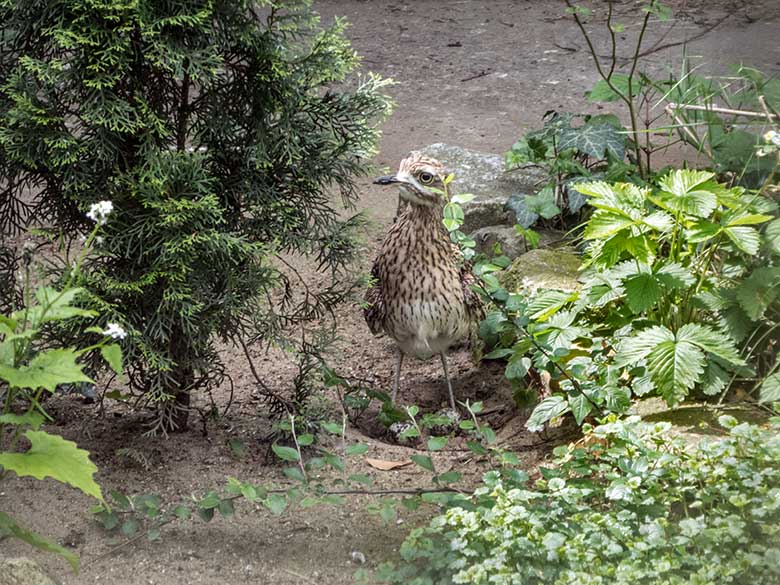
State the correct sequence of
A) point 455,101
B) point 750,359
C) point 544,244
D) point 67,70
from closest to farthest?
point 67,70, point 750,359, point 544,244, point 455,101

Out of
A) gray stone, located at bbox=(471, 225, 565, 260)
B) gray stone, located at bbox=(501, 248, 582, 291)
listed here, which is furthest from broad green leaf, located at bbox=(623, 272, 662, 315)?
gray stone, located at bbox=(471, 225, 565, 260)

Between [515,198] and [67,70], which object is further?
[515,198]

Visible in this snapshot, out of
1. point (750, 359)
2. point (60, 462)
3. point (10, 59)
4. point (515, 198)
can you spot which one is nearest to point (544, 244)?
point (515, 198)

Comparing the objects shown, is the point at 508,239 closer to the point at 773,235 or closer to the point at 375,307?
the point at 375,307

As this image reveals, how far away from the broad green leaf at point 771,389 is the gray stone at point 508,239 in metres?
1.99

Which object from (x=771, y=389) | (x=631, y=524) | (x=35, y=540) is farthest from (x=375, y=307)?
(x=35, y=540)

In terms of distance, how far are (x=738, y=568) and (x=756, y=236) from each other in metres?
1.66

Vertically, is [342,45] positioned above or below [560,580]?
above

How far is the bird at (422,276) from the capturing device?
5004 mm

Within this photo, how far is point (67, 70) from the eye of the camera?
3926mm

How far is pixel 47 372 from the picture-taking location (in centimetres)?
294

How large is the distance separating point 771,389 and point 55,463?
244 centimetres

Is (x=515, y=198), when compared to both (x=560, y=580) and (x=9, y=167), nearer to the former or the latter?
(x=9, y=167)

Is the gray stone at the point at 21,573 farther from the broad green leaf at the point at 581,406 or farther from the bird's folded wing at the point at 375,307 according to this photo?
the bird's folded wing at the point at 375,307
